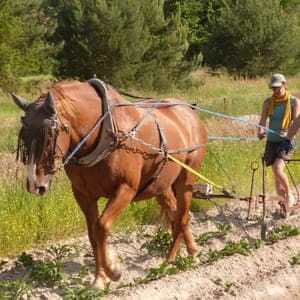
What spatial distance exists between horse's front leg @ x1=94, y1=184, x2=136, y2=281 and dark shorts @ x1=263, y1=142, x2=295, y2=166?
3360 mm

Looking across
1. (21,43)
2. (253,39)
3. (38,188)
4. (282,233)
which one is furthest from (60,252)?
(253,39)

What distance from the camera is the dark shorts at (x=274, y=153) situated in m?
8.67

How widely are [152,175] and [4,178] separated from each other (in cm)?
323

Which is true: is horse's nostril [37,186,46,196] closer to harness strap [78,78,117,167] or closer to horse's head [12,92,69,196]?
horse's head [12,92,69,196]

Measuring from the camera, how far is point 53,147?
514cm

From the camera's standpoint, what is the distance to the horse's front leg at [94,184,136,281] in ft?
18.6

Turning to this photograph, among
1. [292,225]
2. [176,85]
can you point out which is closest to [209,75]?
[176,85]

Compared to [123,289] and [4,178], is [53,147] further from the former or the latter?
[4,178]

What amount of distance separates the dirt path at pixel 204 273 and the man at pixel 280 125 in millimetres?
926

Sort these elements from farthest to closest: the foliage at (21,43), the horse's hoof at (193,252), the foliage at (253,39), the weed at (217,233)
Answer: the foliage at (253,39), the foliage at (21,43), the weed at (217,233), the horse's hoof at (193,252)

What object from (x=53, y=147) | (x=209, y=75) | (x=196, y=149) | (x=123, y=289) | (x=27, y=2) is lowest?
(x=209, y=75)

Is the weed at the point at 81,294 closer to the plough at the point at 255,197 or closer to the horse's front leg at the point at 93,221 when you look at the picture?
the horse's front leg at the point at 93,221

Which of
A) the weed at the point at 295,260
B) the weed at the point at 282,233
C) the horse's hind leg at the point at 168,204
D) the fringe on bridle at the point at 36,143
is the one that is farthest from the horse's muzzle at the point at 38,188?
the weed at the point at 282,233

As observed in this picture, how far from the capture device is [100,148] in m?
5.48
